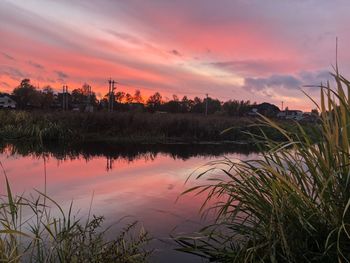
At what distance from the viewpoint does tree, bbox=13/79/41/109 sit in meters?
75.4

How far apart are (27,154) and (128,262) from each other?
11.2 metres

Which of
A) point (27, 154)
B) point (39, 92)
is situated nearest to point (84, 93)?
point (39, 92)

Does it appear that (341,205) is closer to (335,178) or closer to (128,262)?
(335,178)

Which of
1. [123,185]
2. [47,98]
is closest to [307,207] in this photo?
[123,185]

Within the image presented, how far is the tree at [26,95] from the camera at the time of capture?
75.4m

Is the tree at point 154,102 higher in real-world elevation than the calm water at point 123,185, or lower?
higher

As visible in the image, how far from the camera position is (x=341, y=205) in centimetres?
281

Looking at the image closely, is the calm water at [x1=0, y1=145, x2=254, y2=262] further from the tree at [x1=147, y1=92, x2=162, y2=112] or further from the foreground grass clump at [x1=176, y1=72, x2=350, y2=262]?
the tree at [x1=147, y1=92, x2=162, y2=112]

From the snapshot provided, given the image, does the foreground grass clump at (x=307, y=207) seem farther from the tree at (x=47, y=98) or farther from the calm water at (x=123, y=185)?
the tree at (x=47, y=98)

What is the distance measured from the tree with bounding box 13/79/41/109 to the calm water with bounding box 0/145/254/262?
64237mm

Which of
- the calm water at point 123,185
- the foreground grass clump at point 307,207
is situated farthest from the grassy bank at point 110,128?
the foreground grass clump at point 307,207

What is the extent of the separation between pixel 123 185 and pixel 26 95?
3046 inches

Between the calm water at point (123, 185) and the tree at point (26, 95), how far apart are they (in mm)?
64237

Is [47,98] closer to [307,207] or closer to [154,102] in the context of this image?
[154,102]
